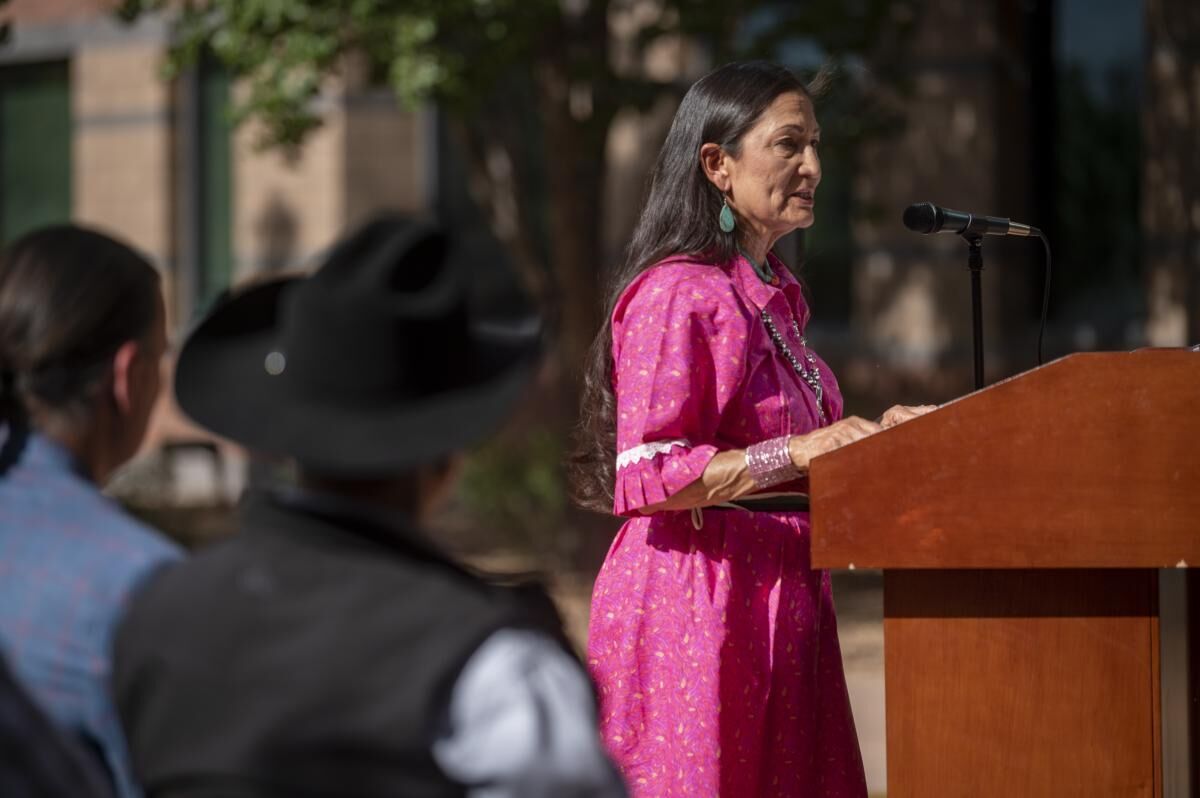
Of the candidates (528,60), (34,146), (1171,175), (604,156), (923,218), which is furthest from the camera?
(34,146)

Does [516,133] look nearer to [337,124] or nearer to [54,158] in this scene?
[337,124]

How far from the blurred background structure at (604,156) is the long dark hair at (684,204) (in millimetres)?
4368

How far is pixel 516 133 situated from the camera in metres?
9.89

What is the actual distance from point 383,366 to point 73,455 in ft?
1.53

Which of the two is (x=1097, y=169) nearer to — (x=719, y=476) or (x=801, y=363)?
(x=801, y=363)

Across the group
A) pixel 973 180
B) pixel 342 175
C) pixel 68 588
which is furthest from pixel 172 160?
pixel 68 588

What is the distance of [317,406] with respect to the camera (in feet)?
5.46

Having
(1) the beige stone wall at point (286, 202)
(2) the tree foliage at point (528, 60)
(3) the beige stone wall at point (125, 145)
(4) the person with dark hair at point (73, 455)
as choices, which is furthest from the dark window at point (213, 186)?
(4) the person with dark hair at point (73, 455)

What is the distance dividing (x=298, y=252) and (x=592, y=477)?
9.14m

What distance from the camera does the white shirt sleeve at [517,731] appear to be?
1.49 metres

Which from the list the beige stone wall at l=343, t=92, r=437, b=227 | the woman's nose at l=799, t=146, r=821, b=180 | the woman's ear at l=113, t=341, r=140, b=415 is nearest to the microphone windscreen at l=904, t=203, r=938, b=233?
the woman's nose at l=799, t=146, r=821, b=180

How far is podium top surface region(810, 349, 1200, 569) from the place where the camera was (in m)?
2.48

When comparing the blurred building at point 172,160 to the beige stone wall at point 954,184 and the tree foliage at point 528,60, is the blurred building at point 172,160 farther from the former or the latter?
the beige stone wall at point 954,184

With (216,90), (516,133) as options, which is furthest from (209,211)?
(516,133)
